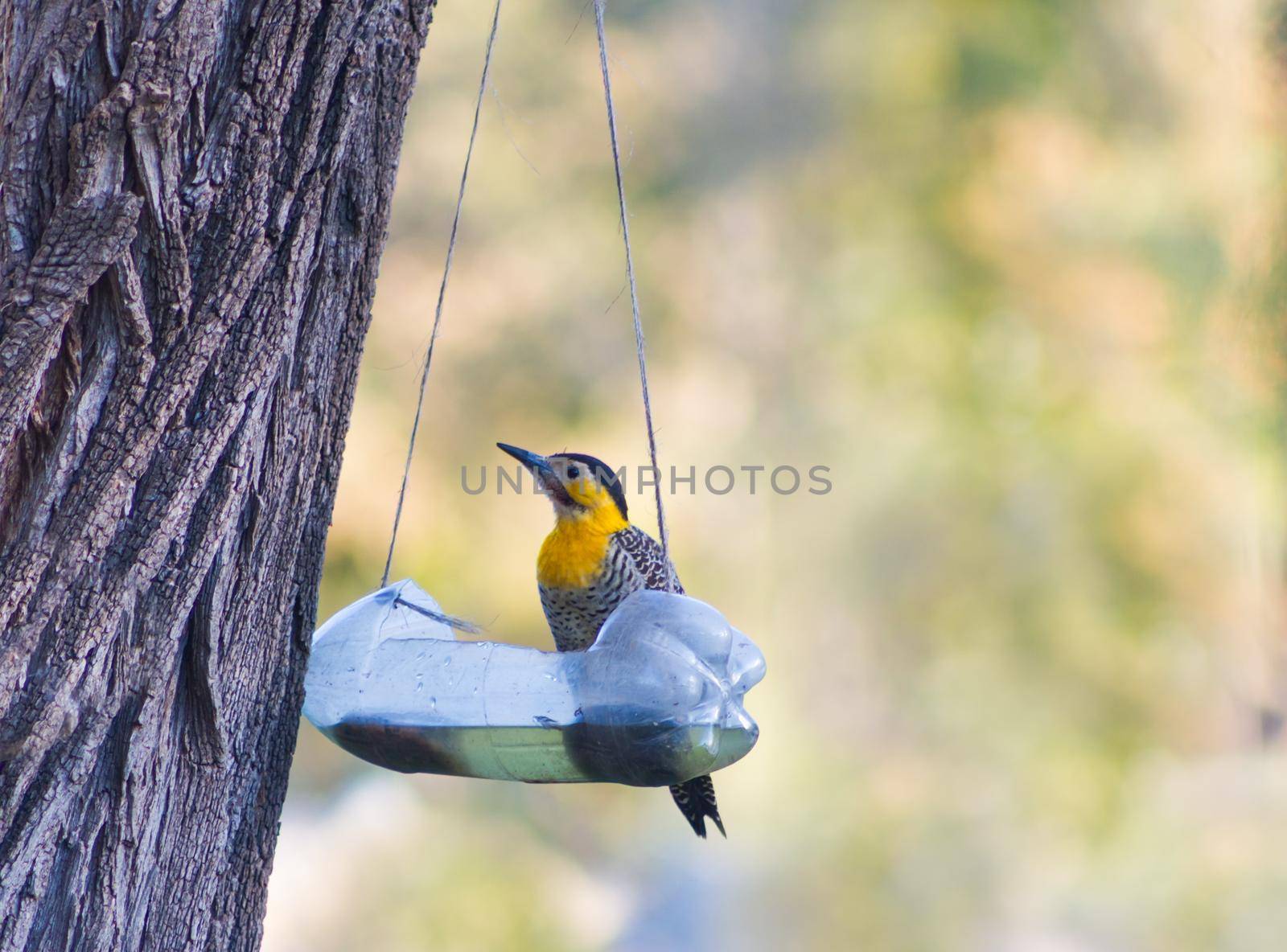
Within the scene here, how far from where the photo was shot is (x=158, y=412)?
1.31 metres

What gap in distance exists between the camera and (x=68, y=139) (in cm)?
127

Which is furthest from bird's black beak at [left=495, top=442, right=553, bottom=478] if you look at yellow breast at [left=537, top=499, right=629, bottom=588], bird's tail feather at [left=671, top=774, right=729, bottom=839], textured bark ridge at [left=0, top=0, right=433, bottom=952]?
textured bark ridge at [left=0, top=0, right=433, bottom=952]

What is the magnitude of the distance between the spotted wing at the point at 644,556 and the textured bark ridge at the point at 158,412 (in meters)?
1.14

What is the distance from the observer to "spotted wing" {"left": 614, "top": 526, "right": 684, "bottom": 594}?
8.32 ft

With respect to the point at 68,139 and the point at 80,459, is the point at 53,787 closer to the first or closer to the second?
the point at 80,459

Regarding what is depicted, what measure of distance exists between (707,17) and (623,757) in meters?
5.31

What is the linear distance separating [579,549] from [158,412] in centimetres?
130

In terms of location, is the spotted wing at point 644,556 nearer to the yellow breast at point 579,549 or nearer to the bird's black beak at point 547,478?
the yellow breast at point 579,549

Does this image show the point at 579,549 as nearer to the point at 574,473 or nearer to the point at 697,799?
the point at 574,473

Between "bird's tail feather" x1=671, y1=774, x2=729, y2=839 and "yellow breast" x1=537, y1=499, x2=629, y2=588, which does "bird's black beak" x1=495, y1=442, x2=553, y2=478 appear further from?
"bird's tail feather" x1=671, y1=774, x2=729, y2=839

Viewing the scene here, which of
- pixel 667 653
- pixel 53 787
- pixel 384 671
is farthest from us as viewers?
pixel 384 671

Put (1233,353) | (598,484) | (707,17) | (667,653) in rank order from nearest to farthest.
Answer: (667,653) → (598,484) → (1233,353) → (707,17)

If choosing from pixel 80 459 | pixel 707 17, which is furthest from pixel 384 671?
pixel 707 17

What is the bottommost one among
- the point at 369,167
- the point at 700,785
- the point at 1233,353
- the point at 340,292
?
the point at 700,785
